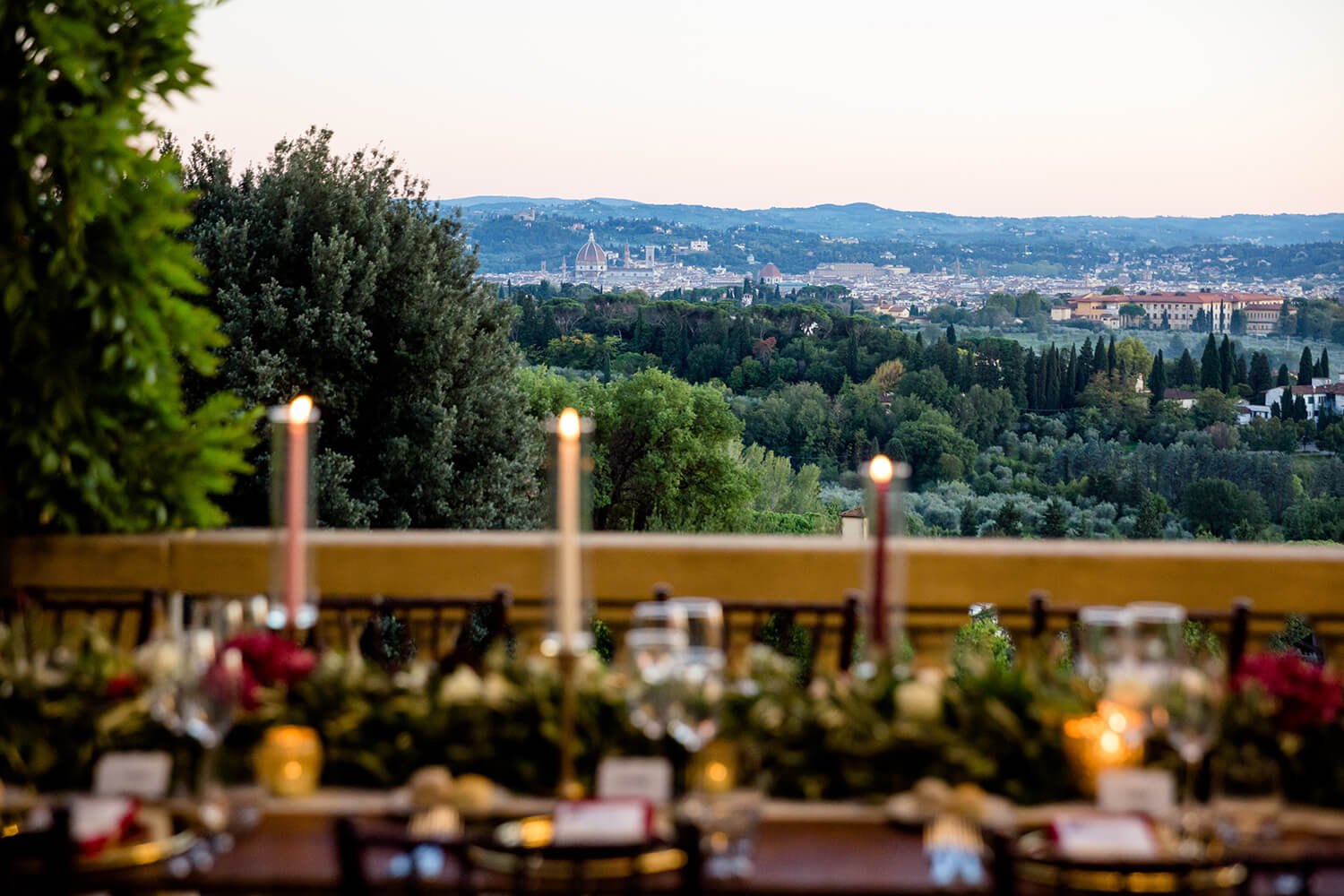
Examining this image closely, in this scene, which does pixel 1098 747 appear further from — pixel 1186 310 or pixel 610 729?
pixel 1186 310

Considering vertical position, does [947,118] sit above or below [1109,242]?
above

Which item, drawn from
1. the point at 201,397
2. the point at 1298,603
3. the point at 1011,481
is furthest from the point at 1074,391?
the point at 1298,603

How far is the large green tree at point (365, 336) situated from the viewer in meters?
15.8

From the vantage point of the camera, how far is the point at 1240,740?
96.2 inches

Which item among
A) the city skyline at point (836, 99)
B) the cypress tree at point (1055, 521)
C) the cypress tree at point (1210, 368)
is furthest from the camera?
the cypress tree at point (1210, 368)

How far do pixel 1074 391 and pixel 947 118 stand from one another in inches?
478

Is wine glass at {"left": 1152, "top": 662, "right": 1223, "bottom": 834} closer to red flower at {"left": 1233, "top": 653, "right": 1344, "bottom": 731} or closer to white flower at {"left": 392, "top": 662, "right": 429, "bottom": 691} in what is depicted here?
red flower at {"left": 1233, "top": 653, "right": 1344, "bottom": 731}

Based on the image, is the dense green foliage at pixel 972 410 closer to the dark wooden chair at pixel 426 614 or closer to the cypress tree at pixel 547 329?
the cypress tree at pixel 547 329

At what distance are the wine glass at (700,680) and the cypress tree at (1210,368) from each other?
175 feet

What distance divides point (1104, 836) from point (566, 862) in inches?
32.7

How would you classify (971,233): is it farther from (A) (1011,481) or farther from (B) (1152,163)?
(A) (1011,481)

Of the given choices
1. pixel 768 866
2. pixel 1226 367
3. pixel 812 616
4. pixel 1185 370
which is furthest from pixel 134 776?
pixel 1185 370

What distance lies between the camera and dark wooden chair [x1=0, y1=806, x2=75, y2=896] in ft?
5.82

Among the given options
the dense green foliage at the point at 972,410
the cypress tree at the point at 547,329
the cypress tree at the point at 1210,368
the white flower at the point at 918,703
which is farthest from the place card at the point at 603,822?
the cypress tree at the point at 1210,368
